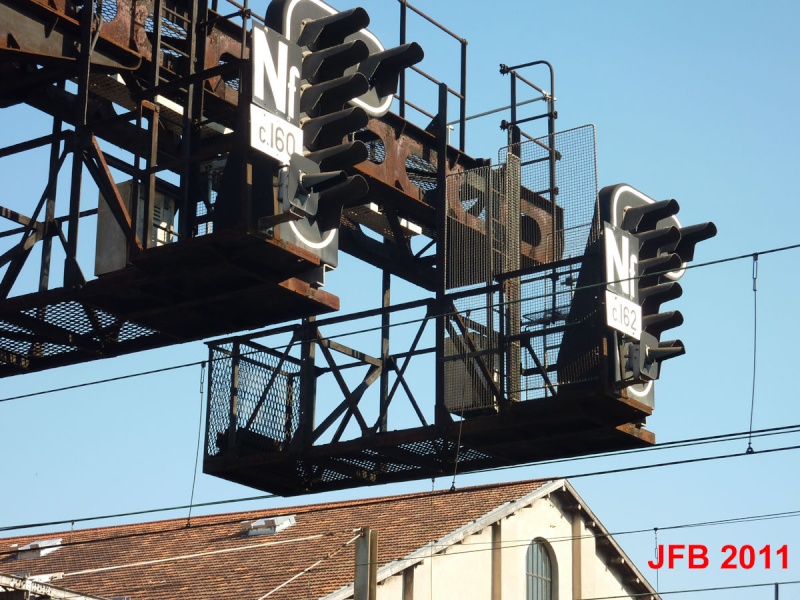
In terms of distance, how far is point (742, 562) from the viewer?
28.2 m

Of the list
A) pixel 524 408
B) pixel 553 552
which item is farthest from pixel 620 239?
pixel 553 552

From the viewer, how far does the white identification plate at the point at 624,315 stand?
20031mm

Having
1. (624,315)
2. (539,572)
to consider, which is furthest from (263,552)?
(624,315)

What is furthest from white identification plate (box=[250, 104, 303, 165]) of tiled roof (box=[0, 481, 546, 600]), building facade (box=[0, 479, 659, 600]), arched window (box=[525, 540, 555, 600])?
arched window (box=[525, 540, 555, 600])

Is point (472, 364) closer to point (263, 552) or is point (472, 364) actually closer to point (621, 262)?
point (621, 262)

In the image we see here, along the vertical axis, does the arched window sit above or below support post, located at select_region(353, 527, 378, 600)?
above

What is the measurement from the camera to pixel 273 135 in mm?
17297

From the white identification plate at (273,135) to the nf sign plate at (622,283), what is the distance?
4.65 metres

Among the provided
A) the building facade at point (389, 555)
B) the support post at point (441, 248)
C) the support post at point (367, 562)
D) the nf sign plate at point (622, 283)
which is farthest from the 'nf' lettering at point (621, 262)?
the building facade at point (389, 555)

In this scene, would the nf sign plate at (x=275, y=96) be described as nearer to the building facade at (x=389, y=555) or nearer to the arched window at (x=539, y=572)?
the building facade at (x=389, y=555)

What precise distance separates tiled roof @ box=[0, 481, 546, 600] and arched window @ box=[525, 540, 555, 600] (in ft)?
4.75

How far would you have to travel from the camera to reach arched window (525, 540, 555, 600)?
35.3 m

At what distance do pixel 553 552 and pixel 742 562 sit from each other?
8278 mm

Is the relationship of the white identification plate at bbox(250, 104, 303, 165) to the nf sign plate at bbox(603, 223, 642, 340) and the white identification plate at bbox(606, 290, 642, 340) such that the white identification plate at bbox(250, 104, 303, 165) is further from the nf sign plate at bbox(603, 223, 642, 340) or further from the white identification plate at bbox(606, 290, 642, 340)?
the white identification plate at bbox(606, 290, 642, 340)
